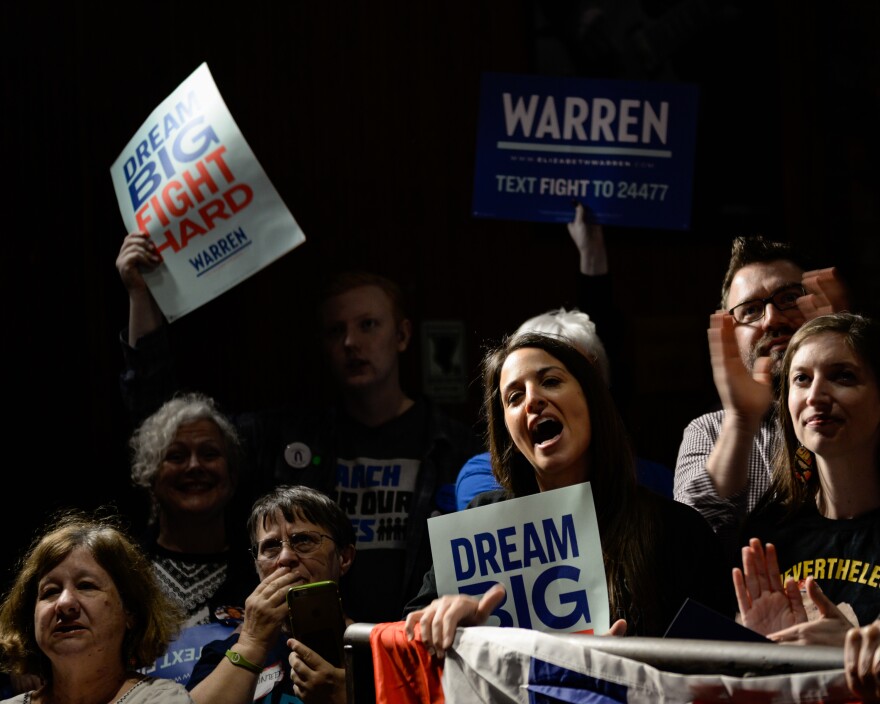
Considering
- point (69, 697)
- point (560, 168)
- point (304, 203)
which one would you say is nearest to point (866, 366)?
point (560, 168)

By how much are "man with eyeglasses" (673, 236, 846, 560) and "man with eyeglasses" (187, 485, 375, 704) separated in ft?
2.58

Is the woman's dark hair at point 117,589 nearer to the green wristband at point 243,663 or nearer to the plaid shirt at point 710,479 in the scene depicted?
the green wristband at point 243,663

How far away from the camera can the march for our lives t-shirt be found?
3016 millimetres

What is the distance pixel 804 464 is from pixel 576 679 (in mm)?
739

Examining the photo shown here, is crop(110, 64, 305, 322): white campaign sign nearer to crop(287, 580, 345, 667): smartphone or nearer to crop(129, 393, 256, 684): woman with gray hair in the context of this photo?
crop(129, 393, 256, 684): woman with gray hair

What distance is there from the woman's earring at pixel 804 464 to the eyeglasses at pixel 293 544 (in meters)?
1.06

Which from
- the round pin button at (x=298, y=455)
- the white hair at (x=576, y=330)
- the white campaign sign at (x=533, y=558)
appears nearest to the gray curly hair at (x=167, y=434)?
the round pin button at (x=298, y=455)

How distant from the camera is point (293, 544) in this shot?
8.50 ft

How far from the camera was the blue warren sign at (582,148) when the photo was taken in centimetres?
318

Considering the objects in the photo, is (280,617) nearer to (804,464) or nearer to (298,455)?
(298,455)

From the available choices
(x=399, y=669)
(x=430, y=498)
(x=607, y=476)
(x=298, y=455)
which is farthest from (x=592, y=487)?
(x=298, y=455)

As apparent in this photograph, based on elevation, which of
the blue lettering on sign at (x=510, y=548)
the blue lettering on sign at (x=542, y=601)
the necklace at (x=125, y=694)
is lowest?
the necklace at (x=125, y=694)

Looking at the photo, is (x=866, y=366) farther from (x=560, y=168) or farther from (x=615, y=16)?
(x=615, y=16)

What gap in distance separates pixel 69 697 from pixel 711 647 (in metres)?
1.36
